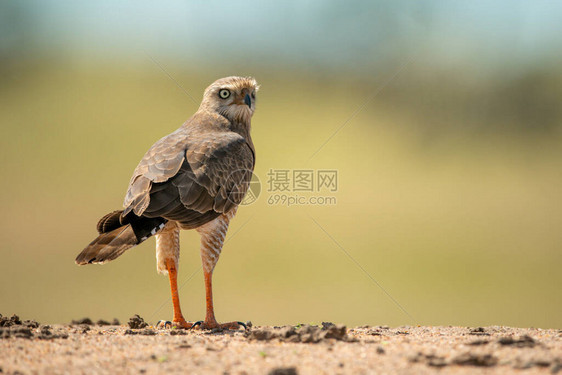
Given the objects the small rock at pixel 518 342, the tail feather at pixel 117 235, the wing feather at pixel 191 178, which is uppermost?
the wing feather at pixel 191 178

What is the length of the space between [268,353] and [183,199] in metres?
2.52

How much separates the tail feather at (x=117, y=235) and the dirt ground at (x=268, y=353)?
86cm

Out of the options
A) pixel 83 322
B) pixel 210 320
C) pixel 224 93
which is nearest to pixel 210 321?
pixel 210 320

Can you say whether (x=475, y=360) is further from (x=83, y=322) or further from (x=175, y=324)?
(x=83, y=322)

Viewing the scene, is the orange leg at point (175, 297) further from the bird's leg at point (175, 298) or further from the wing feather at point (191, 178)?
the wing feather at point (191, 178)

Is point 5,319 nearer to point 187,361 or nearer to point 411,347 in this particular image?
point 187,361

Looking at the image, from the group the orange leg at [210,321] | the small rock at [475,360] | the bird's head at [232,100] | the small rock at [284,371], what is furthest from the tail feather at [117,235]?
the small rock at [475,360]

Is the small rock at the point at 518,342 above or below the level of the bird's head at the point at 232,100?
below

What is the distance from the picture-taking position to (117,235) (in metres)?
6.18

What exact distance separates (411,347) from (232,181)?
3415 millimetres

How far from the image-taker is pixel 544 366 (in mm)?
4113

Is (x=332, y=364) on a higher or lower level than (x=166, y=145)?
lower

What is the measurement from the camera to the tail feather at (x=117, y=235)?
6.05 m

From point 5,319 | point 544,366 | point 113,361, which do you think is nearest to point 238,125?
point 5,319
